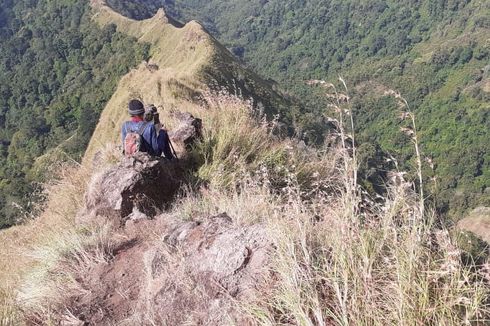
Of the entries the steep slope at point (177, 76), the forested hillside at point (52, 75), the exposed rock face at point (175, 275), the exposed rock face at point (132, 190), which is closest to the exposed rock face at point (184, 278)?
the exposed rock face at point (175, 275)

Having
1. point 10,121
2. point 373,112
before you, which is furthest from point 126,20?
point 373,112

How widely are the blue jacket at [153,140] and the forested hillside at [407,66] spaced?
51.9 metres

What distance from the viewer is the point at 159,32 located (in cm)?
6712

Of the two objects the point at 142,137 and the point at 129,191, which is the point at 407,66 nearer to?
the point at 142,137

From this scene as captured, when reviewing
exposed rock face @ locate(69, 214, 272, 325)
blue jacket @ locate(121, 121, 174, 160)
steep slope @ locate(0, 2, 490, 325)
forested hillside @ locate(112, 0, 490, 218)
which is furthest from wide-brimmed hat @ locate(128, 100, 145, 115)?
forested hillside @ locate(112, 0, 490, 218)

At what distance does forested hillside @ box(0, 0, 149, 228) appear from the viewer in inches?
2181

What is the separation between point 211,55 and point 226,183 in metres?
36.9

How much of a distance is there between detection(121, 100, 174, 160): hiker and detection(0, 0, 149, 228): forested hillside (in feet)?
113

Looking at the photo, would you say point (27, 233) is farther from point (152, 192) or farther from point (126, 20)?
point (126, 20)

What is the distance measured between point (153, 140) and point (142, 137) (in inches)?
6.1

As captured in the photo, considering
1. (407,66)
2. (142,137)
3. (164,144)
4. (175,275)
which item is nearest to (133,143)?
(142,137)

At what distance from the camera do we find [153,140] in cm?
621

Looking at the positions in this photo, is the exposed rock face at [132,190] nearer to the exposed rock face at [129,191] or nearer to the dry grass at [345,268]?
the exposed rock face at [129,191]

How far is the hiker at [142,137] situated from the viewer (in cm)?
603
